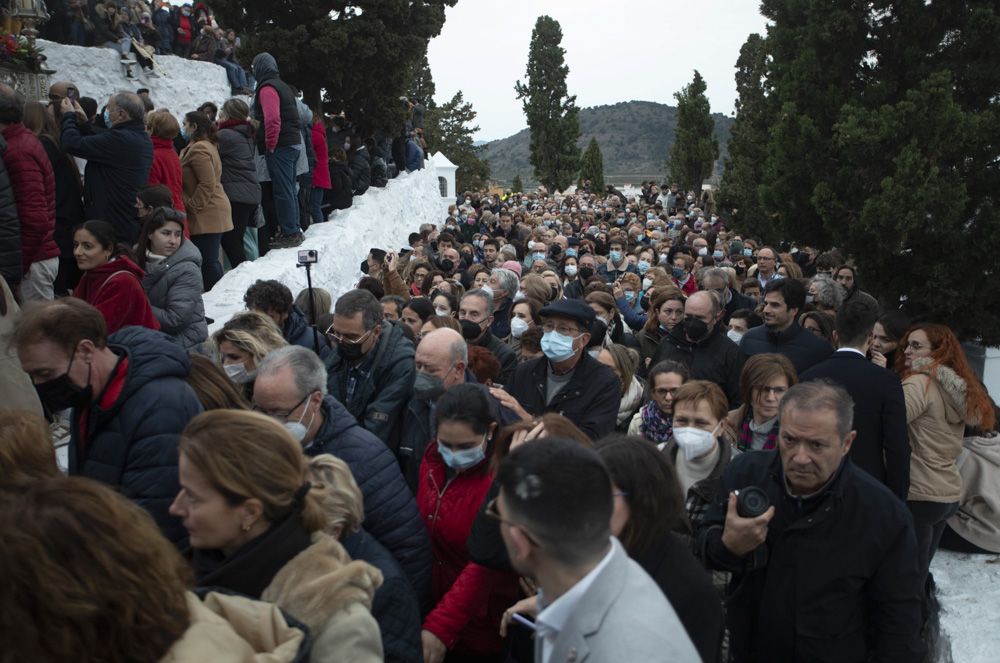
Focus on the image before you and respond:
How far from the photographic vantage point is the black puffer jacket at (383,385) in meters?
4.86

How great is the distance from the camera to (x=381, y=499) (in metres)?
3.43

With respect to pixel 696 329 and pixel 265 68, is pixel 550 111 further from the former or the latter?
pixel 696 329

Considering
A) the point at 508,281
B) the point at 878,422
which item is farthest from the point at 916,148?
the point at 508,281

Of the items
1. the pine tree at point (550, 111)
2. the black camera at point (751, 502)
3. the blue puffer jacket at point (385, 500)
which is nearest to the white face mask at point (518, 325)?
the blue puffer jacket at point (385, 500)

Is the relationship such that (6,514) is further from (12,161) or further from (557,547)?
(12,161)

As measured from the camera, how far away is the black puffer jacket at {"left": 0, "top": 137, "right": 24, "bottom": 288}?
5938mm

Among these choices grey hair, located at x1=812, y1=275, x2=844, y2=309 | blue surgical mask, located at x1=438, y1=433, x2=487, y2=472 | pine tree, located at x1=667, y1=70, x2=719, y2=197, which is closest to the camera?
blue surgical mask, located at x1=438, y1=433, x2=487, y2=472

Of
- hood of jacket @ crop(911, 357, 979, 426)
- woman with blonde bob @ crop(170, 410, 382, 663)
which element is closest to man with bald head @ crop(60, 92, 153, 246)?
woman with blonde bob @ crop(170, 410, 382, 663)

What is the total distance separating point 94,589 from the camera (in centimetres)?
185

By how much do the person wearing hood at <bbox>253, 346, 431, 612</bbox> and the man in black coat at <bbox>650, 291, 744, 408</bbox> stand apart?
3.59 m

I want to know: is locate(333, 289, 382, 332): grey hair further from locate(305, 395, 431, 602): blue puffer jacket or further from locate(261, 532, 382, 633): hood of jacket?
locate(261, 532, 382, 633): hood of jacket

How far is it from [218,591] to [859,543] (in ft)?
7.89

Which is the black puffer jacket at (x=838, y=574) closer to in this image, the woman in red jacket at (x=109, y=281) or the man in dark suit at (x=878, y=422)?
the man in dark suit at (x=878, y=422)

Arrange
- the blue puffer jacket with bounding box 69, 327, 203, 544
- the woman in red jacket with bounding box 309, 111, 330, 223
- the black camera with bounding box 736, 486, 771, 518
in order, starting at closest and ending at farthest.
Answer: the black camera with bounding box 736, 486, 771, 518 < the blue puffer jacket with bounding box 69, 327, 203, 544 < the woman in red jacket with bounding box 309, 111, 330, 223
